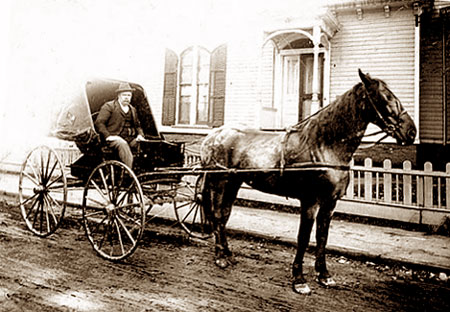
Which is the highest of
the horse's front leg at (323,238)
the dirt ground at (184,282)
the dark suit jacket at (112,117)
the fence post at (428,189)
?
the dark suit jacket at (112,117)

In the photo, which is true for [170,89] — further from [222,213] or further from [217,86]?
[222,213]

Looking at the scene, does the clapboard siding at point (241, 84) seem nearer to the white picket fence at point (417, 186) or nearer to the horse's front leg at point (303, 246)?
the white picket fence at point (417, 186)

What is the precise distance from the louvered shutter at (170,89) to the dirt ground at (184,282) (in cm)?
914

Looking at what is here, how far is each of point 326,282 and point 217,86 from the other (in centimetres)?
1039

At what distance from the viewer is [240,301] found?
12.1 feet

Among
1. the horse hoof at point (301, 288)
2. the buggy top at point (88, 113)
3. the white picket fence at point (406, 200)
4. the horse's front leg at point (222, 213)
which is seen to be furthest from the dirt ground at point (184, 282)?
the white picket fence at point (406, 200)

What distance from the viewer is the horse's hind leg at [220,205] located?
4.99 metres

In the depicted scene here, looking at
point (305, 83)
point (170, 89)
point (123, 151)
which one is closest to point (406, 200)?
point (123, 151)

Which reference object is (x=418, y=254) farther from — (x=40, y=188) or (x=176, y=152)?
(x=40, y=188)

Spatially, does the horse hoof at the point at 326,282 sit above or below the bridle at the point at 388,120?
below

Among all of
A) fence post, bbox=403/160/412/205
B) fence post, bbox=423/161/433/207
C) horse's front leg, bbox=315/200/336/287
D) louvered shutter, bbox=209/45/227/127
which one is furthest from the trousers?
louvered shutter, bbox=209/45/227/127

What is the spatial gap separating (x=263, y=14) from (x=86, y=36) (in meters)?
6.73

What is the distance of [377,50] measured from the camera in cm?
1129

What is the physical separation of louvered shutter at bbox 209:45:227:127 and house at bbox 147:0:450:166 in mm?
39
